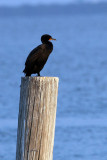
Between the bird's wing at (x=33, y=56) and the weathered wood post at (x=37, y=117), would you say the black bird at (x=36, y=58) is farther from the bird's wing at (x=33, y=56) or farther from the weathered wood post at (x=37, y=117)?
the weathered wood post at (x=37, y=117)

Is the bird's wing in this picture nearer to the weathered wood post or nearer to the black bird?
the black bird

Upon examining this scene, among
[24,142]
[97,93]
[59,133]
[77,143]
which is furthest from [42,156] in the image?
[97,93]

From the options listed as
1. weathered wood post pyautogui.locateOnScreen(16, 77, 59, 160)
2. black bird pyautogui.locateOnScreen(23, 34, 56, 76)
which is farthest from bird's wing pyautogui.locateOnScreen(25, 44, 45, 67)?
weathered wood post pyautogui.locateOnScreen(16, 77, 59, 160)

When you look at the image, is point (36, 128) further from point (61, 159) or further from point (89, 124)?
point (89, 124)

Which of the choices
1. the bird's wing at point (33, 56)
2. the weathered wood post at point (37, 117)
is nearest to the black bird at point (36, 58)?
the bird's wing at point (33, 56)

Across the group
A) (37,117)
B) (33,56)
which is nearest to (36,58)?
(33,56)

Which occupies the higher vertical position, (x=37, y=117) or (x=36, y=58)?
(x=36, y=58)

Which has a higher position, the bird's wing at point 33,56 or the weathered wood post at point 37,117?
the bird's wing at point 33,56

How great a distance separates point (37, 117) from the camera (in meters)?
4.23

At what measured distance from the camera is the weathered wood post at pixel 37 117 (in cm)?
422

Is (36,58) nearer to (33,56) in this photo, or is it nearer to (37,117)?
(33,56)

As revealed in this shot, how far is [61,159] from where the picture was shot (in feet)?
31.5

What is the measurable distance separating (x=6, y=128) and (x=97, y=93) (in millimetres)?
6891

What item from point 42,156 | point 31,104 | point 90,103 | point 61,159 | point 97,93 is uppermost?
point 97,93
